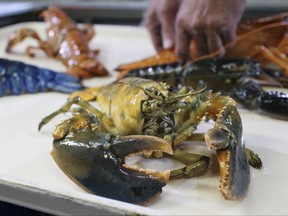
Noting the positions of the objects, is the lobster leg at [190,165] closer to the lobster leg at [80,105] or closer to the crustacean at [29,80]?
the lobster leg at [80,105]

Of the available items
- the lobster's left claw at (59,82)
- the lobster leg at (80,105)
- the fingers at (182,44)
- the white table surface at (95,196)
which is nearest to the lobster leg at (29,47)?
the lobster's left claw at (59,82)

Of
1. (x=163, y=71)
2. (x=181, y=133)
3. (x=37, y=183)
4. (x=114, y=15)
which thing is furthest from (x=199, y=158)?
(x=114, y=15)

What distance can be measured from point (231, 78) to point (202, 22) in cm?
24

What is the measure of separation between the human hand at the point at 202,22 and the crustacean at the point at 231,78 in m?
0.10

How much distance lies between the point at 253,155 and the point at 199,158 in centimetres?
15

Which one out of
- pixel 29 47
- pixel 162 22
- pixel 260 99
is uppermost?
pixel 162 22

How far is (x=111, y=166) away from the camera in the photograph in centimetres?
92

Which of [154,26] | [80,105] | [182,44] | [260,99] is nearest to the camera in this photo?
[80,105]

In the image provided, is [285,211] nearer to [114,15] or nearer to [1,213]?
[1,213]

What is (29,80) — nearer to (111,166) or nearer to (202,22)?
(202,22)

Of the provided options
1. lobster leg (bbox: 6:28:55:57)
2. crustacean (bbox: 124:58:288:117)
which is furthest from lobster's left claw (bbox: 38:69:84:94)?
lobster leg (bbox: 6:28:55:57)

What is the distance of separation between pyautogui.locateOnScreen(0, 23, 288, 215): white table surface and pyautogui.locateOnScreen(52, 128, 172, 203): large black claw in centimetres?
4

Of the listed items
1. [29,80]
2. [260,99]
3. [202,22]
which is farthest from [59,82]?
[260,99]

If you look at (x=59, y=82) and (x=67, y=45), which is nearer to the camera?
(x=59, y=82)
